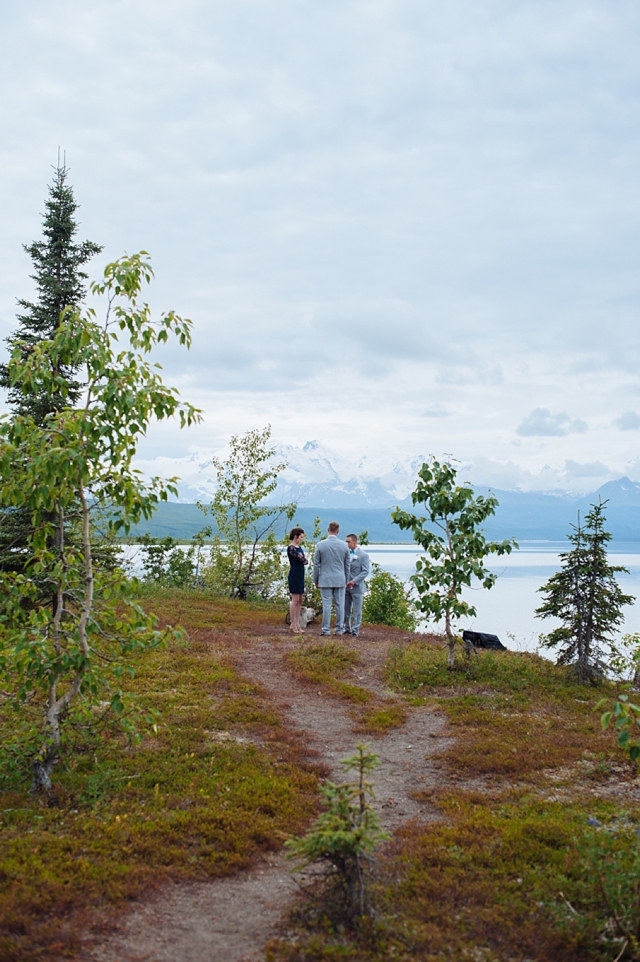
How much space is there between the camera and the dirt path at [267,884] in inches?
177

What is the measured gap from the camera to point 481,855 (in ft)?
18.9

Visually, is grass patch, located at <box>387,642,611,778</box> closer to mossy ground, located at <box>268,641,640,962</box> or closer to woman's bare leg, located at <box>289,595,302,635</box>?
mossy ground, located at <box>268,641,640,962</box>

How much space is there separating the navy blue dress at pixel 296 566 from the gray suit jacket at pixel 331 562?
40 centimetres

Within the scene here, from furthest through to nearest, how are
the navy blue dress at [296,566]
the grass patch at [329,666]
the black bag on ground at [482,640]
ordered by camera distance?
1. the navy blue dress at [296,566]
2. the black bag on ground at [482,640]
3. the grass patch at [329,666]

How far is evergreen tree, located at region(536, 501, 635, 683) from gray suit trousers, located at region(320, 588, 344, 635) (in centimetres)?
571

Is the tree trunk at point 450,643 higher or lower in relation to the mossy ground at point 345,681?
higher

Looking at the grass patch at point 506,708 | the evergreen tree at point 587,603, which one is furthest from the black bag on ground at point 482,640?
the evergreen tree at point 587,603

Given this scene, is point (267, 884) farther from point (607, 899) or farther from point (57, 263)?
point (57, 263)

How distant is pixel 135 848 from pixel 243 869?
0.94 meters

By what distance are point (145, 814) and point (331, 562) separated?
413 inches

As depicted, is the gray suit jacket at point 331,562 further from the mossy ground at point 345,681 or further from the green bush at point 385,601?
the green bush at point 385,601

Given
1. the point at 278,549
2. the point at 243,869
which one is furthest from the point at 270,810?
the point at 278,549

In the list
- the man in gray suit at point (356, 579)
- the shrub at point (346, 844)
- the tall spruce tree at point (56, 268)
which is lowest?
the shrub at point (346, 844)

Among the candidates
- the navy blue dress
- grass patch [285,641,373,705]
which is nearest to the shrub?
grass patch [285,641,373,705]
